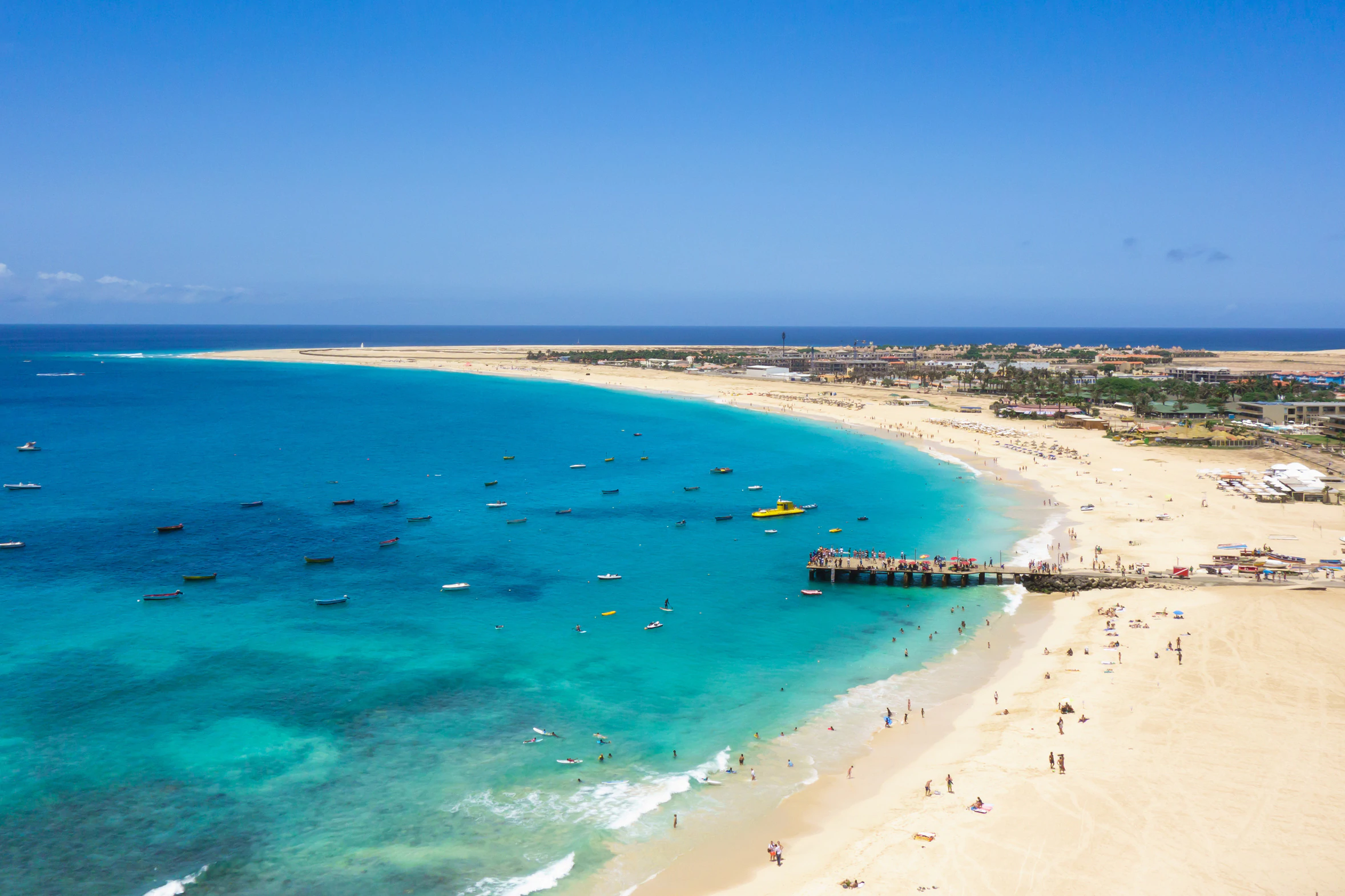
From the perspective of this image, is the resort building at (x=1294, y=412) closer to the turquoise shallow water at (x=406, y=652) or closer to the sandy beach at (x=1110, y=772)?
the turquoise shallow water at (x=406, y=652)

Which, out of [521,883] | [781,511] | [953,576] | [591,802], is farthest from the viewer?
[781,511]

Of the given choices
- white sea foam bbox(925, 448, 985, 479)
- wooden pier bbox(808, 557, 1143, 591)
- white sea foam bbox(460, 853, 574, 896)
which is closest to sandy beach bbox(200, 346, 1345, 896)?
wooden pier bbox(808, 557, 1143, 591)

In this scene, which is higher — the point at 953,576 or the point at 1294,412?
the point at 1294,412

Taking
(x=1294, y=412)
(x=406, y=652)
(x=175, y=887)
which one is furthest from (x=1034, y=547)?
(x=1294, y=412)

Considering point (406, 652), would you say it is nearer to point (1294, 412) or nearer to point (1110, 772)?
point (1110, 772)

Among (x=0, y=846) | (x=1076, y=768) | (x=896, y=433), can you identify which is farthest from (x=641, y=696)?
(x=896, y=433)
